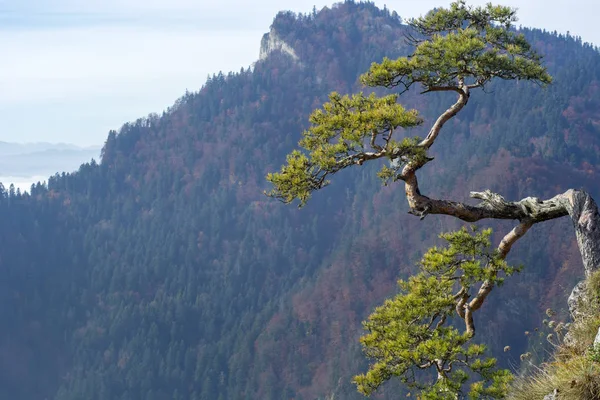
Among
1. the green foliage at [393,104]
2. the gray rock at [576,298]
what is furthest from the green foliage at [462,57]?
the gray rock at [576,298]

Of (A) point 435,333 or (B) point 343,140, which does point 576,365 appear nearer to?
(A) point 435,333

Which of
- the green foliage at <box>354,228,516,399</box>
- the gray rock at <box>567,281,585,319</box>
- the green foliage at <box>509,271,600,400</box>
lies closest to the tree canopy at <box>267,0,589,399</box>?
the green foliage at <box>354,228,516,399</box>

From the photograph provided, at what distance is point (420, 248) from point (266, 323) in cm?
4030

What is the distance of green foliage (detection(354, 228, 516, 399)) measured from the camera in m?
16.5

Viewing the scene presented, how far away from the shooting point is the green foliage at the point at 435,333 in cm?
1655

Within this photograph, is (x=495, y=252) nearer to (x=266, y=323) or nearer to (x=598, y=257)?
(x=598, y=257)

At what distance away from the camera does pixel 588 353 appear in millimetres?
13148

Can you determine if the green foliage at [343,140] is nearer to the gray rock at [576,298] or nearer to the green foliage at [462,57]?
the green foliage at [462,57]

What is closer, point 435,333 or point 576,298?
point 576,298

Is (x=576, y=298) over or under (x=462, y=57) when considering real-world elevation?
under

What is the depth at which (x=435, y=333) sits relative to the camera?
17.0 metres

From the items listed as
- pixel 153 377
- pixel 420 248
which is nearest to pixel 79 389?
pixel 153 377

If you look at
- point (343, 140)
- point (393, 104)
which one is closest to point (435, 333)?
point (343, 140)

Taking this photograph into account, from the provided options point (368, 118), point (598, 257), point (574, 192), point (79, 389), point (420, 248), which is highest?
point (368, 118)
